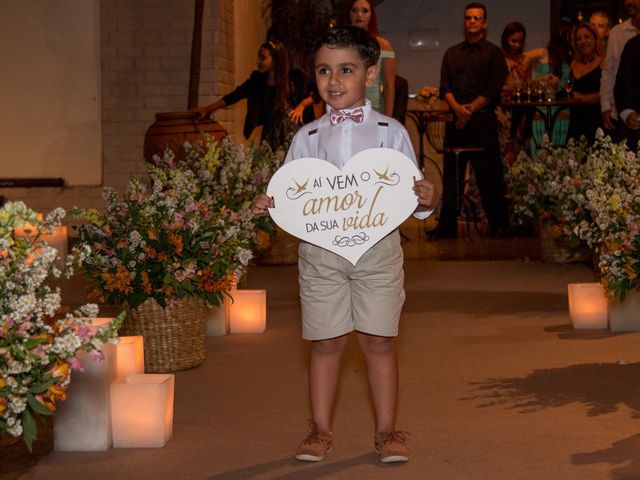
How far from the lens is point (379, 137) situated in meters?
3.83

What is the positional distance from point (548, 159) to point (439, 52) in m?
5.34

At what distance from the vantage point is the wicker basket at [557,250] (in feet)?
27.1

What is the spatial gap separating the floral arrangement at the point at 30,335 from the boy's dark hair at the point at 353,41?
44.4 inches

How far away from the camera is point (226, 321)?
595cm

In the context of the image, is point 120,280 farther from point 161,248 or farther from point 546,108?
point 546,108

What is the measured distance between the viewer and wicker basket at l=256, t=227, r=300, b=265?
27.6 ft

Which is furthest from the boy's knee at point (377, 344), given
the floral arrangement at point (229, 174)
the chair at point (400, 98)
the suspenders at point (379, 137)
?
the chair at point (400, 98)

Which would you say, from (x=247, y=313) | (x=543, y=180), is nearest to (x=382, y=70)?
(x=543, y=180)

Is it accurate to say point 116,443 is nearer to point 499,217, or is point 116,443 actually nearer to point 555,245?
point 555,245

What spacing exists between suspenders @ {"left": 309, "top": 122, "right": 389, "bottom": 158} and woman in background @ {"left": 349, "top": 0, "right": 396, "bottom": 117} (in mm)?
3564

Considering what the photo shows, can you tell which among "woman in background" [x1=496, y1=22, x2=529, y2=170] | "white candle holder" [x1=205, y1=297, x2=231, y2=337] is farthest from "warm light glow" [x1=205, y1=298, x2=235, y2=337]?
"woman in background" [x1=496, y1=22, x2=529, y2=170]

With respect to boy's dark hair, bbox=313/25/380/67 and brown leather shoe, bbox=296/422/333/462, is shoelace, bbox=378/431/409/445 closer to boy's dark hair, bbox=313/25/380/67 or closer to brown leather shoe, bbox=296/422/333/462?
brown leather shoe, bbox=296/422/333/462

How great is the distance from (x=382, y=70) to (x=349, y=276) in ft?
14.3

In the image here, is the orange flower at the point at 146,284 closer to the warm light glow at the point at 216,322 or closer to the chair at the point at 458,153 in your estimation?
the warm light glow at the point at 216,322
